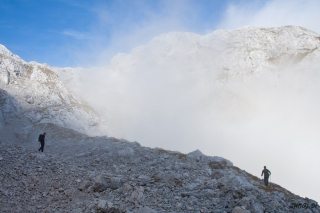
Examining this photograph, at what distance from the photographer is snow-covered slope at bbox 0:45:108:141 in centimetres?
5469

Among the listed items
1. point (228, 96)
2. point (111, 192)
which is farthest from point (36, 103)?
point (228, 96)

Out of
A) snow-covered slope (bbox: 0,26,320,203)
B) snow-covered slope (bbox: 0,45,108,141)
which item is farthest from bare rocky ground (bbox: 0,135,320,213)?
snow-covered slope (bbox: 0,26,320,203)

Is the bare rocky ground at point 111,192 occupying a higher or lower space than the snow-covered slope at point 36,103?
lower

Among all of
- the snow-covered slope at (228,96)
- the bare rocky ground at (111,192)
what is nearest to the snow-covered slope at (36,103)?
the bare rocky ground at (111,192)

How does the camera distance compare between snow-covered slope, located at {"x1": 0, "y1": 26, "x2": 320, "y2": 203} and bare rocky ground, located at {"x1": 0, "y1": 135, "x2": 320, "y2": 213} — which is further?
snow-covered slope, located at {"x1": 0, "y1": 26, "x2": 320, "y2": 203}

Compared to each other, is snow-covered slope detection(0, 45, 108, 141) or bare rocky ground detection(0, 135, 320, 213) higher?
snow-covered slope detection(0, 45, 108, 141)

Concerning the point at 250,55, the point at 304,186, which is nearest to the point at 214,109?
the point at 250,55

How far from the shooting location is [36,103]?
6331cm

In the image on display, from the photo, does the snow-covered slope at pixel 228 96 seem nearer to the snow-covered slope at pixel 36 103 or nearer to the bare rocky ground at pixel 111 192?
the snow-covered slope at pixel 36 103

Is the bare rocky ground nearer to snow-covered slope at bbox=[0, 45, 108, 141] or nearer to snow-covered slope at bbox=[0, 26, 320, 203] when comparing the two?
snow-covered slope at bbox=[0, 45, 108, 141]

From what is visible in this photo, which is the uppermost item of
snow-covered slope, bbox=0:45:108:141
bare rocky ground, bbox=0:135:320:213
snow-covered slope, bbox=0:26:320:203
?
snow-covered slope, bbox=0:26:320:203

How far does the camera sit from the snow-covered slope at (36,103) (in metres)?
54.7

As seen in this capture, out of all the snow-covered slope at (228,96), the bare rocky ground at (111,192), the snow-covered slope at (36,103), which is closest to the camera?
the bare rocky ground at (111,192)

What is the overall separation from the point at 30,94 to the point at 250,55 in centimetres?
13645
